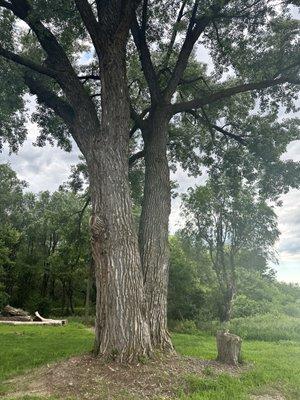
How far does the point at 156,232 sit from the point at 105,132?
2.69m

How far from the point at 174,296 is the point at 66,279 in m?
16.7

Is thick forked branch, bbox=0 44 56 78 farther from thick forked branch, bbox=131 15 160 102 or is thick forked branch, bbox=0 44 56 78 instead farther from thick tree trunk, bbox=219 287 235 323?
thick tree trunk, bbox=219 287 235 323

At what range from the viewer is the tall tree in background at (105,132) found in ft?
25.4

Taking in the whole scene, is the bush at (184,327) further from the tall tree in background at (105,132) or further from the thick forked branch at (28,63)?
the thick forked branch at (28,63)

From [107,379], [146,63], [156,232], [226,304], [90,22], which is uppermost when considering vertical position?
[146,63]

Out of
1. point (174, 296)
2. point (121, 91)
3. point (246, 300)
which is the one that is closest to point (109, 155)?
point (121, 91)

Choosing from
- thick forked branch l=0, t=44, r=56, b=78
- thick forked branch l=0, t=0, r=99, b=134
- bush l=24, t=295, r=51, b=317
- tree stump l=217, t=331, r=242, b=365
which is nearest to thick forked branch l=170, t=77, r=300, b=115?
thick forked branch l=0, t=0, r=99, b=134

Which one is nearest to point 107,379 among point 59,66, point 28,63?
point 59,66

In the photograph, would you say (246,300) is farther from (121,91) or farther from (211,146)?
(121,91)

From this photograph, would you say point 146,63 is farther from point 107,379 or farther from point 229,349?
point 107,379

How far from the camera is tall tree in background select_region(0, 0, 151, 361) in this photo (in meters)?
7.75

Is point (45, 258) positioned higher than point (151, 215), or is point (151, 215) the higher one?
point (45, 258)

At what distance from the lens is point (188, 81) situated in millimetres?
12609

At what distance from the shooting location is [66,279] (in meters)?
42.8
